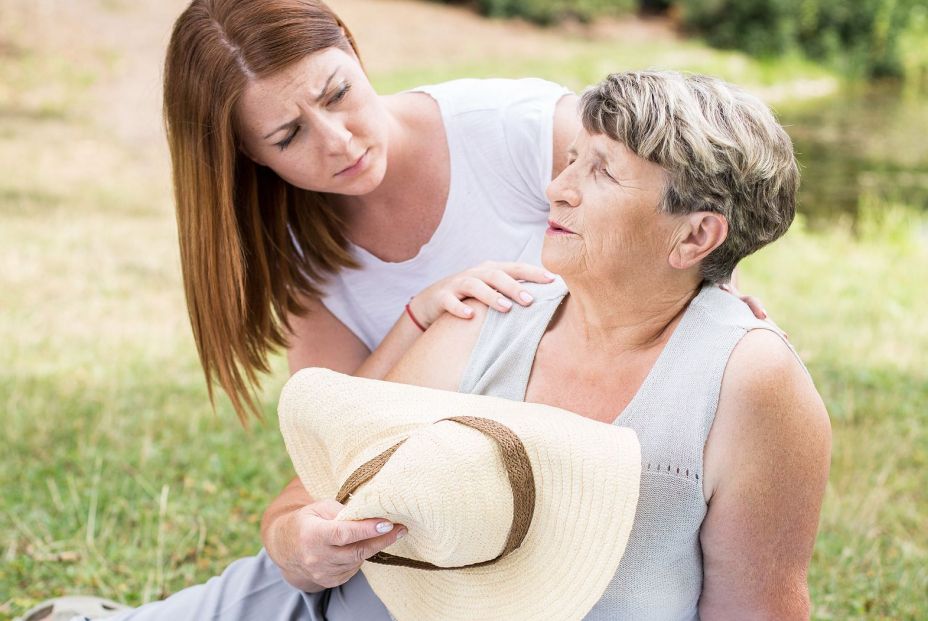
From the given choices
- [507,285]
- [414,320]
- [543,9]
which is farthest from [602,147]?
[543,9]

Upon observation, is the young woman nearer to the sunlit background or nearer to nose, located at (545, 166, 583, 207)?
nose, located at (545, 166, 583, 207)

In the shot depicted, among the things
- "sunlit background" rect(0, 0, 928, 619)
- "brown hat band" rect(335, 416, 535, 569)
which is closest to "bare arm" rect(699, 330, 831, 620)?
"brown hat band" rect(335, 416, 535, 569)

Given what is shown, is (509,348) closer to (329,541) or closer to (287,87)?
(329,541)

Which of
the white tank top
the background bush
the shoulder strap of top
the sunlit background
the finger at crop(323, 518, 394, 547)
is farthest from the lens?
the background bush

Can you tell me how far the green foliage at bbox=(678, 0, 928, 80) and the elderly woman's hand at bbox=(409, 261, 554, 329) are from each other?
19416 mm

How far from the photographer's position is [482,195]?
9.18ft

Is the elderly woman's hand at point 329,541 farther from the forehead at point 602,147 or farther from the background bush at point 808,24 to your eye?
the background bush at point 808,24

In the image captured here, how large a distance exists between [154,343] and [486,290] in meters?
3.55

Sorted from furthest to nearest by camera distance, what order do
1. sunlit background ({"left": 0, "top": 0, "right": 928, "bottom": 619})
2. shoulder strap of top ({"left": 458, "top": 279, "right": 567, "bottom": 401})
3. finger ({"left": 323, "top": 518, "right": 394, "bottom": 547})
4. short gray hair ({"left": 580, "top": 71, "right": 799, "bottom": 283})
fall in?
sunlit background ({"left": 0, "top": 0, "right": 928, "bottom": 619})
shoulder strap of top ({"left": 458, "top": 279, "right": 567, "bottom": 401})
short gray hair ({"left": 580, "top": 71, "right": 799, "bottom": 283})
finger ({"left": 323, "top": 518, "right": 394, "bottom": 547})

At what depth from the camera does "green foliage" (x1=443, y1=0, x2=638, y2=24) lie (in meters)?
20.5

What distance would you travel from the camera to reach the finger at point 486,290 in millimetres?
2172

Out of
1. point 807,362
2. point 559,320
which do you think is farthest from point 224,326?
point 807,362

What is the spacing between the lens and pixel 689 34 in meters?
21.8

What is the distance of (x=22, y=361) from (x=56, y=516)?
1.54 m
